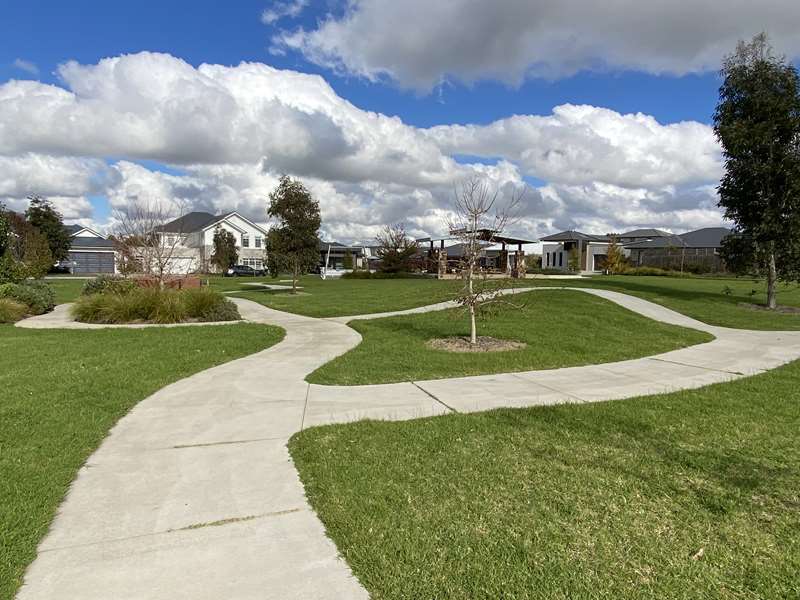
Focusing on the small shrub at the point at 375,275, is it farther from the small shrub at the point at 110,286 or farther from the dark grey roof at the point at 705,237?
the dark grey roof at the point at 705,237

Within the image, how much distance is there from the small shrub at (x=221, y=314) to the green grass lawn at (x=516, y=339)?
3.58 m

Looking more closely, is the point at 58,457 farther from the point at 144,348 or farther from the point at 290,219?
the point at 290,219

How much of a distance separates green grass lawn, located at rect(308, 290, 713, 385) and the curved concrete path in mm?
574

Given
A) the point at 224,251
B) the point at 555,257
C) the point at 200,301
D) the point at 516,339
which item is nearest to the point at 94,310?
the point at 200,301

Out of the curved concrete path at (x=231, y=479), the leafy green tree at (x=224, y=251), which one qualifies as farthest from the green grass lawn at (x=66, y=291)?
the leafy green tree at (x=224, y=251)

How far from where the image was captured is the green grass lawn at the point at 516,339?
25.1ft

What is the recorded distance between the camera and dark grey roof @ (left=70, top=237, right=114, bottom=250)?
6337cm

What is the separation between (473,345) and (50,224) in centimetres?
5161

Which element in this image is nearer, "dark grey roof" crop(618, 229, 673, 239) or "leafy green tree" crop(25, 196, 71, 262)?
"leafy green tree" crop(25, 196, 71, 262)

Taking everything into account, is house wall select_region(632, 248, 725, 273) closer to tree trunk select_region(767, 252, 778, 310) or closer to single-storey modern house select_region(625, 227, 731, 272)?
single-storey modern house select_region(625, 227, 731, 272)

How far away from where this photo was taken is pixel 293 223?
79.8 feet

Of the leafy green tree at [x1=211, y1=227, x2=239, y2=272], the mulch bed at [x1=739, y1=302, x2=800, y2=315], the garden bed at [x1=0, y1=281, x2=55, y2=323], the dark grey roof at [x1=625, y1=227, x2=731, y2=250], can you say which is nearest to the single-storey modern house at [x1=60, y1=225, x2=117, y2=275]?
the leafy green tree at [x1=211, y1=227, x2=239, y2=272]

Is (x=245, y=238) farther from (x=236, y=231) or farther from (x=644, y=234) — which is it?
(x=644, y=234)

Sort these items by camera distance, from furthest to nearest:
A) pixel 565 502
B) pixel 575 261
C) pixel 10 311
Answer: pixel 575 261
pixel 10 311
pixel 565 502
